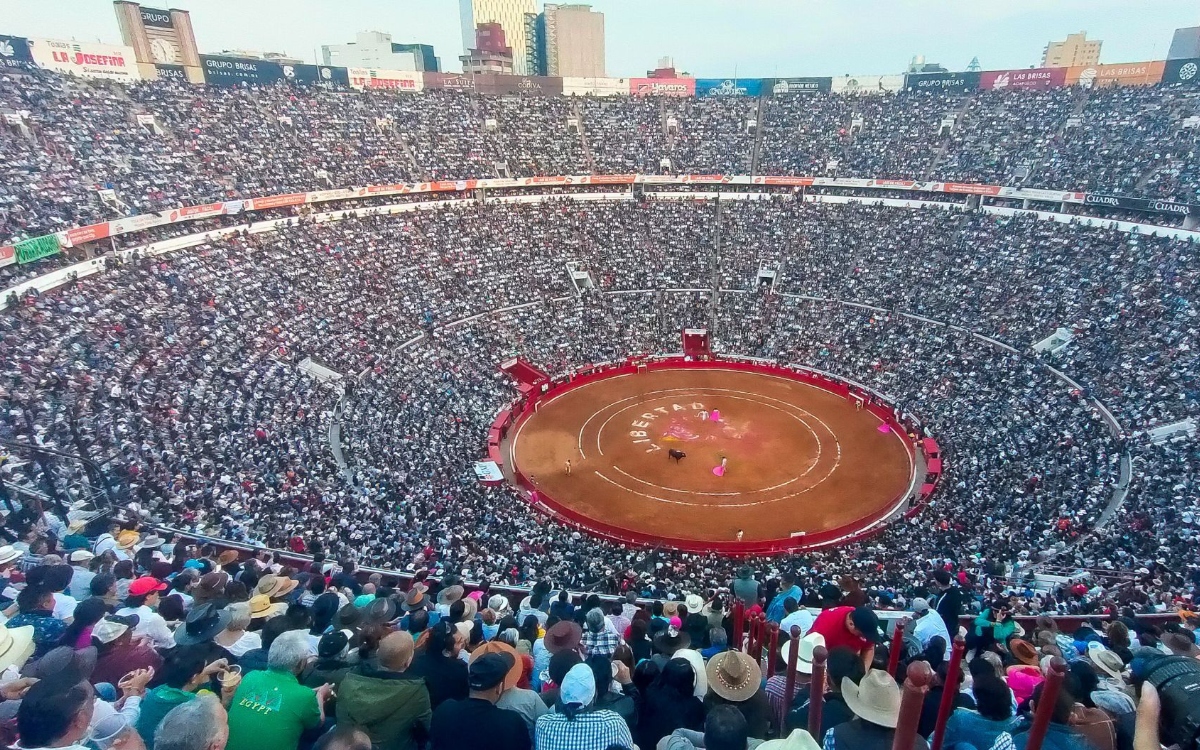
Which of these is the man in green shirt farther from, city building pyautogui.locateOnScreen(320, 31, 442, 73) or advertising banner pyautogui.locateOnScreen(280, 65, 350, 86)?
city building pyautogui.locateOnScreen(320, 31, 442, 73)

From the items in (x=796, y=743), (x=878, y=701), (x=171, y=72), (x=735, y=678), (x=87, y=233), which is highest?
(x=171, y=72)

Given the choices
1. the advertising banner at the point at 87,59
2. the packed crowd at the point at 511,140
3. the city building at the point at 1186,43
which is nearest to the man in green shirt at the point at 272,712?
the packed crowd at the point at 511,140

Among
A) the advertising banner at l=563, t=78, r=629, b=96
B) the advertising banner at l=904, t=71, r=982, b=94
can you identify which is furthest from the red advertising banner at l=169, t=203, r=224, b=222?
the advertising banner at l=904, t=71, r=982, b=94

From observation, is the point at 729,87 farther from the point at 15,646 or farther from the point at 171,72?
the point at 15,646

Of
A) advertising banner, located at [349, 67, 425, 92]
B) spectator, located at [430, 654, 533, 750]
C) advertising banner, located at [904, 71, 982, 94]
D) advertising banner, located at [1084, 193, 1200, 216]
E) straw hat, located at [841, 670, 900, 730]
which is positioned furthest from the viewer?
advertising banner, located at [904, 71, 982, 94]

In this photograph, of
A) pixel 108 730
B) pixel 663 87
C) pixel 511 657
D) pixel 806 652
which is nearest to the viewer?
pixel 108 730

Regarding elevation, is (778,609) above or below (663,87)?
below

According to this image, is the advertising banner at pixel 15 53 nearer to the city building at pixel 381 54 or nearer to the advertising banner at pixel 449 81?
the advertising banner at pixel 449 81

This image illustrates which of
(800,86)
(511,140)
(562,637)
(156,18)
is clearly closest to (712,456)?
(562,637)
